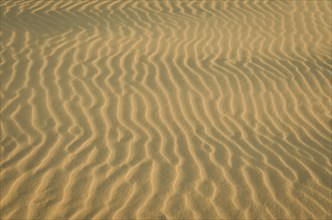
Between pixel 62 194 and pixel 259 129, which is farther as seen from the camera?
pixel 259 129

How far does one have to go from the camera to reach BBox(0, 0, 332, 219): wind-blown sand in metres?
3.45

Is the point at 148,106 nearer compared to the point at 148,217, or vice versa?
the point at 148,217

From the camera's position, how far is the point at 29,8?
7.71 metres

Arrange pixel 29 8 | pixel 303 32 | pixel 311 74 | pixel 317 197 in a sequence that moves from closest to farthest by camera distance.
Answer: pixel 317 197 < pixel 311 74 < pixel 303 32 < pixel 29 8

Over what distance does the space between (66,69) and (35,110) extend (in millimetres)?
1112

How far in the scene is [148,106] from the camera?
4.73 metres

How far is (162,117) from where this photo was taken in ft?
14.9

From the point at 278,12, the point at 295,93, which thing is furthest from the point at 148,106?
the point at 278,12

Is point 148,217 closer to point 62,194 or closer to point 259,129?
point 62,194

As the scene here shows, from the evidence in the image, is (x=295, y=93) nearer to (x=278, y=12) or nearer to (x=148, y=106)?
(x=148, y=106)

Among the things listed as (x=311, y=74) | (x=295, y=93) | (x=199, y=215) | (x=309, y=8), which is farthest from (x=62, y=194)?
(x=309, y=8)

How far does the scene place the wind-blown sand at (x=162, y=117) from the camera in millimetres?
3445

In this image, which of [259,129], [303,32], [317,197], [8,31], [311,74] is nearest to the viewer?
[317,197]

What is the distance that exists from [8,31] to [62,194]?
14.0 feet
